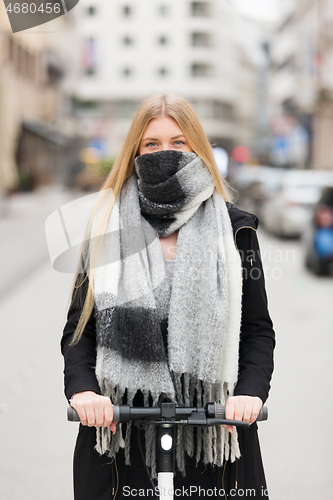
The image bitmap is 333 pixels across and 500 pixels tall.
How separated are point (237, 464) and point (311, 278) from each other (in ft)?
32.2

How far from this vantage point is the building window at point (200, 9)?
3839 inches

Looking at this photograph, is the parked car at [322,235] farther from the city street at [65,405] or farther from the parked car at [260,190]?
the parked car at [260,190]

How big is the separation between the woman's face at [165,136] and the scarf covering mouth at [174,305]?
0.15 ft

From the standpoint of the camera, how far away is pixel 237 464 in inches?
80.0

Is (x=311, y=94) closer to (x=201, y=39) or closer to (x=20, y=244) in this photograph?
(x=20, y=244)

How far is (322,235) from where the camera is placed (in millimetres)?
11078

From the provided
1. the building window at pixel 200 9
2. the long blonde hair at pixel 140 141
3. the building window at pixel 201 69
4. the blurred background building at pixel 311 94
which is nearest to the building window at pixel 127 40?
the building window at pixel 200 9

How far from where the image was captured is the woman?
1938 millimetres

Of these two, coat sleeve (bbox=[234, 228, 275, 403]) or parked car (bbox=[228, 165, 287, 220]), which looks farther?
parked car (bbox=[228, 165, 287, 220])

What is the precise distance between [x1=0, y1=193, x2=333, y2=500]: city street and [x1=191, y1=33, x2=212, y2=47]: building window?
305 feet

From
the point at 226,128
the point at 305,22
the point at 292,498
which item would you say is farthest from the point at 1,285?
the point at 226,128

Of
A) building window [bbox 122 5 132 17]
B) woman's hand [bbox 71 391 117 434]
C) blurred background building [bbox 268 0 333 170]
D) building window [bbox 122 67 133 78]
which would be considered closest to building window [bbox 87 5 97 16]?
building window [bbox 122 5 132 17]

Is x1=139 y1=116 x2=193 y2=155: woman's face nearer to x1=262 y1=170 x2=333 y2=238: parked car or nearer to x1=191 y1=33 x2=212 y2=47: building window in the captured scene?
x1=262 y1=170 x2=333 y2=238: parked car

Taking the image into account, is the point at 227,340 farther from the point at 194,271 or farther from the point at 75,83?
the point at 75,83
